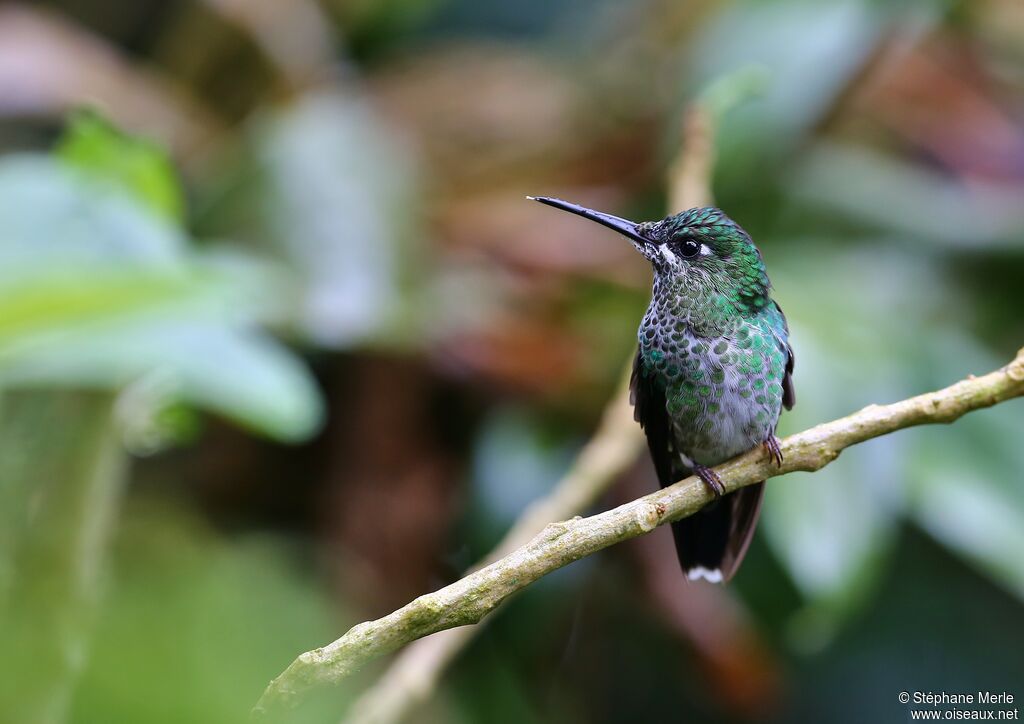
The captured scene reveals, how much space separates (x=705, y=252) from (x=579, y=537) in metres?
0.49

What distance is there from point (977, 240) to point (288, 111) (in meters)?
2.25

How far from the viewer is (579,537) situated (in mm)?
823

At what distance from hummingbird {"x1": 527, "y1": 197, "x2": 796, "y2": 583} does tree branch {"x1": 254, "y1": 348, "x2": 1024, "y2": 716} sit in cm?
13

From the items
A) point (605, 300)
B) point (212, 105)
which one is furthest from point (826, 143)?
point (212, 105)

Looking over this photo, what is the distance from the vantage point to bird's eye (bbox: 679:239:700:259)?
3.89 ft

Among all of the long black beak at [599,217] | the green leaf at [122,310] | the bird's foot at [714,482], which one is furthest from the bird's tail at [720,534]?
the green leaf at [122,310]

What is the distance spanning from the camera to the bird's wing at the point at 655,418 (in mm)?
1316

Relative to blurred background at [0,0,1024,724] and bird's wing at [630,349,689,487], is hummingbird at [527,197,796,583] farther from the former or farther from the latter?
blurred background at [0,0,1024,724]

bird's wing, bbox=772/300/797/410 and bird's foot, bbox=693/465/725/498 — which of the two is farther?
bird's wing, bbox=772/300/797/410

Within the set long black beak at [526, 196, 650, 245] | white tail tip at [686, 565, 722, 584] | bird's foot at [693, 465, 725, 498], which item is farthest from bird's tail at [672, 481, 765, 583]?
long black beak at [526, 196, 650, 245]

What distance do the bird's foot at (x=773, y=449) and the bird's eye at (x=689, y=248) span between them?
225 millimetres

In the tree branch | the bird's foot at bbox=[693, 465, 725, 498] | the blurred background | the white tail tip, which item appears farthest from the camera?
the blurred background

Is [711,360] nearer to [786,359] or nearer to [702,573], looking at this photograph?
[786,359]

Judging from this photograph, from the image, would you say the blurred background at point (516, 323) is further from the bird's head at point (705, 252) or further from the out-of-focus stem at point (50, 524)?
the bird's head at point (705, 252)
